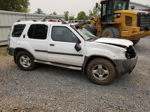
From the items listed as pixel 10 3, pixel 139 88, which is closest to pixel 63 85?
pixel 139 88

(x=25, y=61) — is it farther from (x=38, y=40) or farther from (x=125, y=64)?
(x=125, y=64)

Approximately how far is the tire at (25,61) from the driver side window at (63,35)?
4.47ft

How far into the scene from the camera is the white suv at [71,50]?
357cm

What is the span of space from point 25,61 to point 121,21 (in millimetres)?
6030

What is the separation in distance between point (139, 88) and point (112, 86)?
29.3 inches

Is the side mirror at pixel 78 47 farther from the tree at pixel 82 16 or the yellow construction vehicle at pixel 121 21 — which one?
the tree at pixel 82 16

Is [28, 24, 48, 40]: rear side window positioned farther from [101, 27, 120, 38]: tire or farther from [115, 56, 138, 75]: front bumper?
[101, 27, 120, 38]: tire

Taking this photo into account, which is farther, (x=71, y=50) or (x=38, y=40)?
(x=38, y=40)

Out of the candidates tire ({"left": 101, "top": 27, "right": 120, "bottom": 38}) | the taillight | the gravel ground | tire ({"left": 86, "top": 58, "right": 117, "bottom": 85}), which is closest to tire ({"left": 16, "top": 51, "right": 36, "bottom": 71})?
the gravel ground

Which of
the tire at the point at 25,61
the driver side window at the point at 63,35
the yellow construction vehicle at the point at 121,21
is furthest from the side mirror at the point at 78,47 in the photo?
the yellow construction vehicle at the point at 121,21

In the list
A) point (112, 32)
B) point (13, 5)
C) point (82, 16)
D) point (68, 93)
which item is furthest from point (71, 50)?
point (82, 16)

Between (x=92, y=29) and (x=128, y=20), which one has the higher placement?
(x=128, y=20)

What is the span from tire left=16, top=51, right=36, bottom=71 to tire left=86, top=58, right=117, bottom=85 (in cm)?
223

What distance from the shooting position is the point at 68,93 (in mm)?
3381
